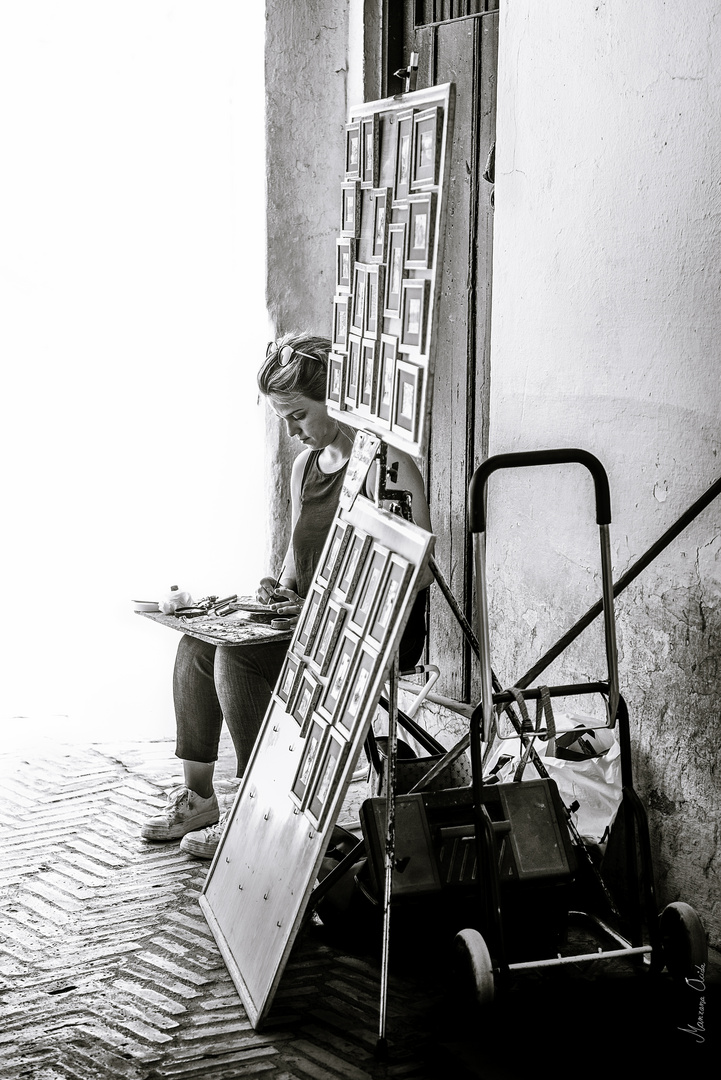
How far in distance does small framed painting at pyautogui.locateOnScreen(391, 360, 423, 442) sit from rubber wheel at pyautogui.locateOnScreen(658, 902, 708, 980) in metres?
1.39

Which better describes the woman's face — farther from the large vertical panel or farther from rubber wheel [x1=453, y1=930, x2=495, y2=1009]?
rubber wheel [x1=453, y1=930, x2=495, y2=1009]

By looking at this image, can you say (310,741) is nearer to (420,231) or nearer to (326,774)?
(326,774)

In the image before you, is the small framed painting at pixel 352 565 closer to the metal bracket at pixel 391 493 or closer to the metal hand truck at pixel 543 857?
the metal bracket at pixel 391 493

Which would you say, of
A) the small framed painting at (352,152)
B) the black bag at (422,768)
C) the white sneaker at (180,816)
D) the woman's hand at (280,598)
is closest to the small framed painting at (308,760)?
the black bag at (422,768)

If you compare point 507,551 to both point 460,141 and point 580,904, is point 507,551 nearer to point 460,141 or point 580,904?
point 580,904

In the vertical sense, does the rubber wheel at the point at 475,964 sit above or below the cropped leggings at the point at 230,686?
below

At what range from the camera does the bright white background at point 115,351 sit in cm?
664

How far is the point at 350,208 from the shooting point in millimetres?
3107

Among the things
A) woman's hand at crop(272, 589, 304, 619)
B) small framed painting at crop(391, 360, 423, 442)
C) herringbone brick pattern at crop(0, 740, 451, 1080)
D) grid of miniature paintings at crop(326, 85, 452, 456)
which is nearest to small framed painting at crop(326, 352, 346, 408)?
grid of miniature paintings at crop(326, 85, 452, 456)

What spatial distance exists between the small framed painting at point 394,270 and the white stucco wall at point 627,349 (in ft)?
2.89

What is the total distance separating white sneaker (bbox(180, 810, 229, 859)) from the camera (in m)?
3.94

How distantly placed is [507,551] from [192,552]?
3.64 m

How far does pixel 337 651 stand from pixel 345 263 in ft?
3.44

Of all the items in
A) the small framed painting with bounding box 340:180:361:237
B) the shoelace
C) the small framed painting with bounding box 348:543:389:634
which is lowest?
the shoelace
